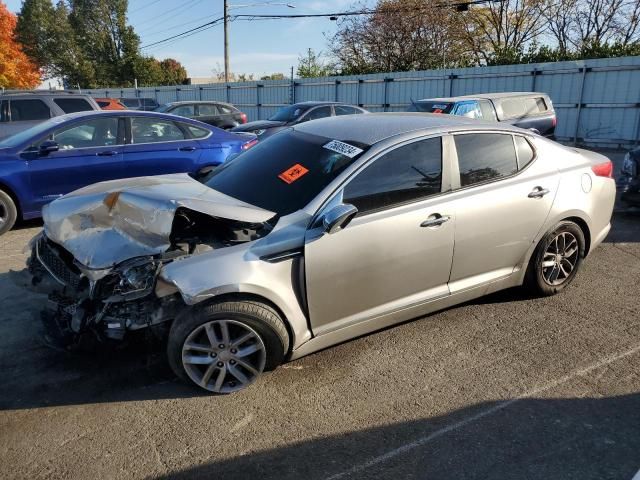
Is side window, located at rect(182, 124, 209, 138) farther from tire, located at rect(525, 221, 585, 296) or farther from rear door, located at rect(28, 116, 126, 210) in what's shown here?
tire, located at rect(525, 221, 585, 296)

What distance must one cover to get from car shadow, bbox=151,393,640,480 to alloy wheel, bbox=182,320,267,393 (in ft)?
2.01

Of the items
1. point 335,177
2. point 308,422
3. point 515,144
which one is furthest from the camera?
point 515,144

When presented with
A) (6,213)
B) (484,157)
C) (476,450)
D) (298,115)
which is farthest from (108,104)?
(476,450)

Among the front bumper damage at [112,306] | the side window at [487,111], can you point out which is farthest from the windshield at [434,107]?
the front bumper damage at [112,306]

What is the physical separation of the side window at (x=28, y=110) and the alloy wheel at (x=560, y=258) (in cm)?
979

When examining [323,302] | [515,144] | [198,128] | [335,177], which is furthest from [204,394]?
[198,128]

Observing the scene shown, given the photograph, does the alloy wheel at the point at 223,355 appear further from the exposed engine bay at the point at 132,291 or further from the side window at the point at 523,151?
the side window at the point at 523,151

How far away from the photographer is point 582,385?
336 centimetres

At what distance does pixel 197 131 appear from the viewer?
311 inches

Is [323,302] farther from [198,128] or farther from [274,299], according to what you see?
[198,128]

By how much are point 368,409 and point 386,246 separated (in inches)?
41.4

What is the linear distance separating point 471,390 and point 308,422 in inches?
42.3

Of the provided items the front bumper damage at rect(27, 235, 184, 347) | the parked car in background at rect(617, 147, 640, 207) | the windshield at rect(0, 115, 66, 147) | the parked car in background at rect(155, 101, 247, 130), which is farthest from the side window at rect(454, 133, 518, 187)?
the parked car in background at rect(155, 101, 247, 130)

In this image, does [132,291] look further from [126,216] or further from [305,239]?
[305,239]
